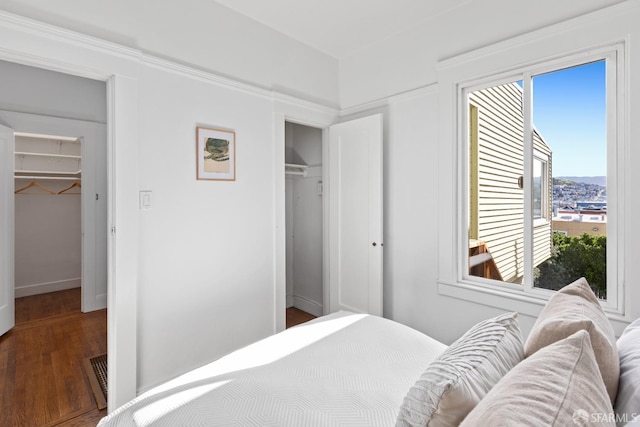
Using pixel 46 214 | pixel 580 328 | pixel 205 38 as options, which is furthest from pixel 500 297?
pixel 46 214

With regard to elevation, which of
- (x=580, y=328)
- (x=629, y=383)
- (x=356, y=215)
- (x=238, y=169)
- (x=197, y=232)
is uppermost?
(x=238, y=169)

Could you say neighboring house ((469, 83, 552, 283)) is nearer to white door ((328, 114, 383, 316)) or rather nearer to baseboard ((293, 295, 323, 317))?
white door ((328, 114, 383, 316))

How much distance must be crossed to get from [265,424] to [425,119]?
2501 millimetres

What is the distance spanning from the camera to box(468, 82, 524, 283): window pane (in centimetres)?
235

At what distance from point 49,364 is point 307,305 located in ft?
7.84

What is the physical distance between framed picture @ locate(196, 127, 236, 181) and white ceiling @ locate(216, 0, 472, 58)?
1.02 m

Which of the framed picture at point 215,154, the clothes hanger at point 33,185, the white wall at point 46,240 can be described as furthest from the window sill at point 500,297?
the clothes hanger at point 33,185

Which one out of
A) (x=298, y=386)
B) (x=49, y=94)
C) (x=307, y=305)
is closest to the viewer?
(x=298, y=386)

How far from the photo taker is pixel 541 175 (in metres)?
2.26

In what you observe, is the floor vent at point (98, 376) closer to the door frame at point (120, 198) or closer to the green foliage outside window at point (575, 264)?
the door frame at point (120, 198)

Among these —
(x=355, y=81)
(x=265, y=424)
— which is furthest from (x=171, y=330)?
(x=355, y=81)

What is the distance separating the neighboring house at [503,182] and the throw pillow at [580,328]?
1257 mm

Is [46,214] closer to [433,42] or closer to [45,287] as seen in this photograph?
[45,287]

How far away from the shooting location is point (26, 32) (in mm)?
1758
